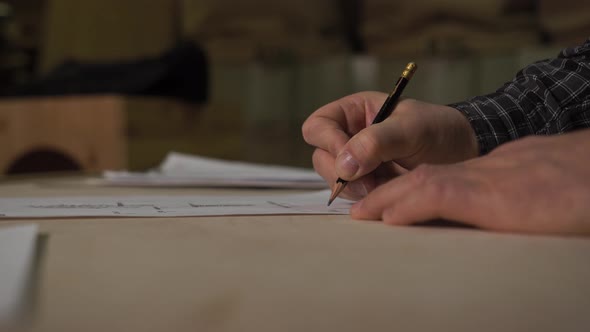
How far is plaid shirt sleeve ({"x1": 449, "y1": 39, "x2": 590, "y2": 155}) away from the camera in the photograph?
640 millimetres

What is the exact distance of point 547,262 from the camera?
28cm

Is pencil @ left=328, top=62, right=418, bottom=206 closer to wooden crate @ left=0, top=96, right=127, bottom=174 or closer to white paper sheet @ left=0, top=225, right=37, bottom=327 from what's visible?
white paper sheet @ left=0, top=225, right=37, bottom=327

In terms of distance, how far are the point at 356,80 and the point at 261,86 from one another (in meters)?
0.33

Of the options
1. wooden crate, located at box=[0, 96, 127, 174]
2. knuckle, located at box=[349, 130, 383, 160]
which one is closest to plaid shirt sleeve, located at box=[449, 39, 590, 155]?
knuckle, located at box=[349, 130, 383, 160]

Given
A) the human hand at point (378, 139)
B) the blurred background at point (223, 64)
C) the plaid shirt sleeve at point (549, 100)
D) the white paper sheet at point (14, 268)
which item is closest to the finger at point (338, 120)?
the human hand at point (378, 139)

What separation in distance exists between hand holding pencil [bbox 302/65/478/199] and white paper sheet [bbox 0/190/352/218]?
32mm

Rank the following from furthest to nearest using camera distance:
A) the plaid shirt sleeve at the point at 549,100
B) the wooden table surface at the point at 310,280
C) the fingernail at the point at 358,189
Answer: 1. the plaid shirt sleeve at the point at 549,100
2. the fingernail at the point at 358,189
3. the wooden table surface at the point at 310,280

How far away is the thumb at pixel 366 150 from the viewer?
0.45 metres

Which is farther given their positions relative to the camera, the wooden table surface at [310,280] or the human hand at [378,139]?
the human hand at [378,139]

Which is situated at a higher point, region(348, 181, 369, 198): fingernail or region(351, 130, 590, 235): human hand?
region(351, 130, 590, 235): human hand

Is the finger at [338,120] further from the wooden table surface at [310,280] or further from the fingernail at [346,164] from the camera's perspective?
the wooden table surface at [310,280]

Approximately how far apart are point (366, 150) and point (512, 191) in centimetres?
13

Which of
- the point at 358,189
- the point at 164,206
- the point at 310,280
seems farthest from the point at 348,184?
the point at 310,280

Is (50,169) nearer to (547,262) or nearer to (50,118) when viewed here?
(50,118)
